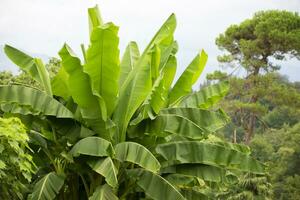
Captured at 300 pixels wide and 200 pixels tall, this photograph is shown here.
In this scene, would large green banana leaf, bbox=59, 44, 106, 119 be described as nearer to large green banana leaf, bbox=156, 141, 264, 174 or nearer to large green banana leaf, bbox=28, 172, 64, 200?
large green banana leaf, bbox=28, 172, 64, 200

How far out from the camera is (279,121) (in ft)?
135

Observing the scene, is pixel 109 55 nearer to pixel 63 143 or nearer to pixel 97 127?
pixel 97 127

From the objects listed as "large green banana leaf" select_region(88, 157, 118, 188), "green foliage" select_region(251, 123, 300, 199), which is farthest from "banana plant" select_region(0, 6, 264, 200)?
"green foliage" select_region(251, 123, 300, 199)

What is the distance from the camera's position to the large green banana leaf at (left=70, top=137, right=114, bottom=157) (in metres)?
6.14

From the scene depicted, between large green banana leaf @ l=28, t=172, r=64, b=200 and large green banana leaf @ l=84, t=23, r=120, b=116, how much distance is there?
48.9 inches

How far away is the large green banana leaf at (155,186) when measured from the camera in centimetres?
627

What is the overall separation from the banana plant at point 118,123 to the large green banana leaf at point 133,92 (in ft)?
0.04

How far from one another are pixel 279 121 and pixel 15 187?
38229 mm

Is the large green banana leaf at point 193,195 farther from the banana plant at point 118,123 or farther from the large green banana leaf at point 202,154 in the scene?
the large green banana leaf at point 202,154

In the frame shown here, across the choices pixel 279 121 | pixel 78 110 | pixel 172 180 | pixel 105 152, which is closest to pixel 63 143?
pixel 78 110

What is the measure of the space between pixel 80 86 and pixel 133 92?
79 cm

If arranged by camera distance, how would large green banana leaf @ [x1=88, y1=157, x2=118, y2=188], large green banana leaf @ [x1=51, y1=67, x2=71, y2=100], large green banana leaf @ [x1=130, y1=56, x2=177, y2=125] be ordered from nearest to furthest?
large green banana leaf @ [x1=88, y1=157, x2=118, y2=188]
large green banana leaf @ [x1=130, y1=56, x2=177, y2=125]
large green banana leaf @ [x1=51, y1=67, x2=71, y2=100]

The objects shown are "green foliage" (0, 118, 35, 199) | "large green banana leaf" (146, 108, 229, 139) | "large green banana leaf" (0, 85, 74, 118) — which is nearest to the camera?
"green foliage" (0, 118, 35, 199)

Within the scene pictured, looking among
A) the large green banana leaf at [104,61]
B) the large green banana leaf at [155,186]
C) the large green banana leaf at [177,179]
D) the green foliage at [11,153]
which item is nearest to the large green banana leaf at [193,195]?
the large green banana leaf at [177,179]
